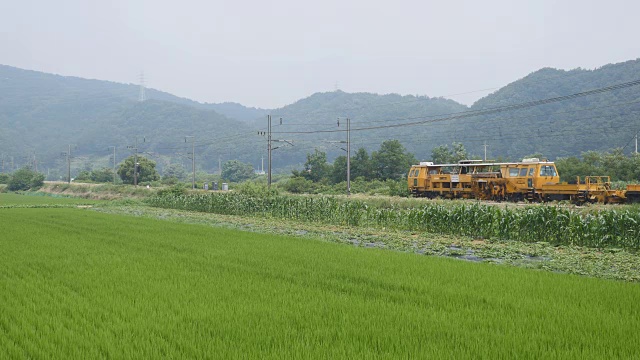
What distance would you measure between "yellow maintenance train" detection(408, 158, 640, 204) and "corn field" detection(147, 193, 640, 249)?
271 inches

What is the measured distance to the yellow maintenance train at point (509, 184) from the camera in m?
32.1

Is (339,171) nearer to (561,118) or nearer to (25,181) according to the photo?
(561,118)

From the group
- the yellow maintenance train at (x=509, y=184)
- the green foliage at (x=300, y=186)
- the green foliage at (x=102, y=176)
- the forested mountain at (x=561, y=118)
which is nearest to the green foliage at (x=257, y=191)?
the yellow maintenance train at (x=509, y=184)

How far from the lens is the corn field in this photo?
61.9 feet

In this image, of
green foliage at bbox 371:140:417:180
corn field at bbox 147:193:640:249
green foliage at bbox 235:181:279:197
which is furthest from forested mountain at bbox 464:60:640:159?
corn field at bbox 147:193:640:249

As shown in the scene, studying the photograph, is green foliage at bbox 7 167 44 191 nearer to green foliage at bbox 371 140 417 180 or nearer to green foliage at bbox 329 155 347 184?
green foliage at bbox 329 155 347 184

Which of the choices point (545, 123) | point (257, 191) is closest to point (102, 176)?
point (257, 191)

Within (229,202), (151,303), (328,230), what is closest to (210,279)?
(151,303)

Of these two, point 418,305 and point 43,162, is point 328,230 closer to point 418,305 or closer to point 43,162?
point 418,305

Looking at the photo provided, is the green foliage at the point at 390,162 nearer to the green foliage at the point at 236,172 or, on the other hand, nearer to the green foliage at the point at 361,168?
the green foliage at the point at 361,168

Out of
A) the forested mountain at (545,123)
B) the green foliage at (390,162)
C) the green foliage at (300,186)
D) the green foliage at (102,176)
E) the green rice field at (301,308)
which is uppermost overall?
the forested mountain at (545,123)

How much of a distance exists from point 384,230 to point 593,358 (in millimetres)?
19636

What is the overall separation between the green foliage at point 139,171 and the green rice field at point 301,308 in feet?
257

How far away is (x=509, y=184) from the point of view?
3734cm
